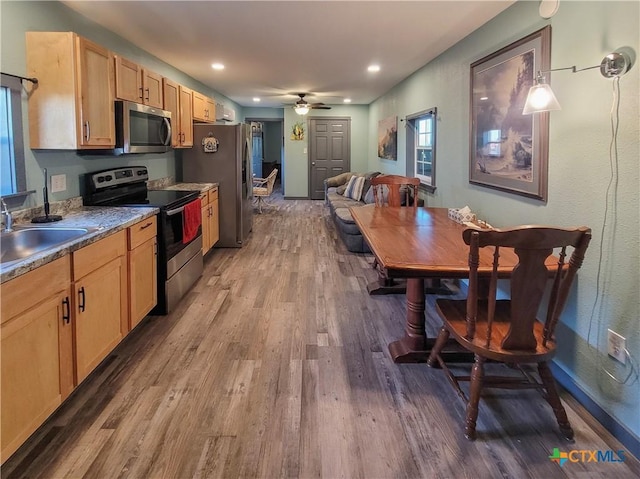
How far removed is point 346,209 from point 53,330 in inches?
192

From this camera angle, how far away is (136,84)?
12.0 feet

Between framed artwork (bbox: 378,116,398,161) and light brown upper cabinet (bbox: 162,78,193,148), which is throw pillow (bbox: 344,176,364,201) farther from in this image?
light brown upper cabinet (bbox: 162,78,193,148)

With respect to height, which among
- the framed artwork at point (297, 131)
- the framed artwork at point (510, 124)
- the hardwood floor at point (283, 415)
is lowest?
the hardwood floor at point (283, 415)

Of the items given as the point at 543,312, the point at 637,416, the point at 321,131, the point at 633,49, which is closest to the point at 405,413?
the point at 637,416

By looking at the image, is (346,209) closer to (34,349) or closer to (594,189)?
(594,189)

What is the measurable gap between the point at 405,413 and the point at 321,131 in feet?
30.3

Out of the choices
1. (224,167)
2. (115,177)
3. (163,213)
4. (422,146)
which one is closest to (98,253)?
(163,213)

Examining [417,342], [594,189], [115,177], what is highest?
[115,177]

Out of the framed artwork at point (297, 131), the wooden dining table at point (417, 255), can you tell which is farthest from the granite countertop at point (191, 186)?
the framed artwork at point (297, 131)

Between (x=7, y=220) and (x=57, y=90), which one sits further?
(x=57, y=90)

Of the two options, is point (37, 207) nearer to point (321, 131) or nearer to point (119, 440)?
point (119, 440)

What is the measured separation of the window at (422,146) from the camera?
5.19 meters

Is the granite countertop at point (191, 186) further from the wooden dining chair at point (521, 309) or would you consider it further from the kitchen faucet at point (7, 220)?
the wooden dining chair at point (521, 309)

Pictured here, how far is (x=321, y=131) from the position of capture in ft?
35.5
